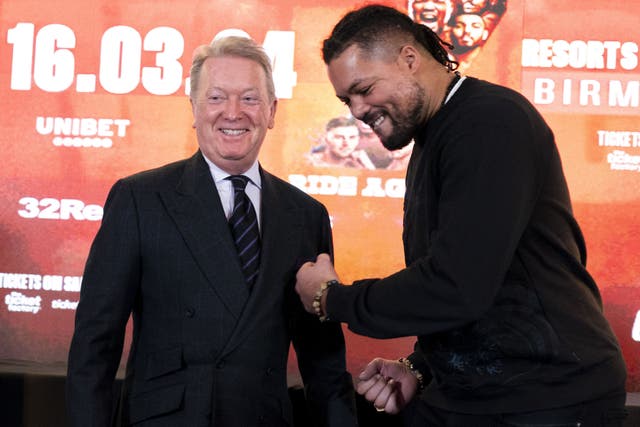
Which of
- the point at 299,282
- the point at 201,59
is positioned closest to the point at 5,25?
the point at 201,59

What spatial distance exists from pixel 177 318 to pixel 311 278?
0.33 meters

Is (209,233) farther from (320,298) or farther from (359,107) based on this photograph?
(359,107)

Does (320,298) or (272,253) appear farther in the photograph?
(272,253)

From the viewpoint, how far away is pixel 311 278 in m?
1.85

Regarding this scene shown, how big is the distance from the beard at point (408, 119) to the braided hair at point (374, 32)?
10 centimetres

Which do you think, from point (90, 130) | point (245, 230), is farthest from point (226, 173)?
point (90, 130)

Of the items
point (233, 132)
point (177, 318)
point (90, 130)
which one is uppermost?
point (90, 130)

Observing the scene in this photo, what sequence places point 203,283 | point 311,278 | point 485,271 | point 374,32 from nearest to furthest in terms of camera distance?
1. point 485,271
2. point 374,32
3. point 311,278
4. point 203,283

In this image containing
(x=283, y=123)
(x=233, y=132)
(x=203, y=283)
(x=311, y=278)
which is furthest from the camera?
(x=283, y=123)

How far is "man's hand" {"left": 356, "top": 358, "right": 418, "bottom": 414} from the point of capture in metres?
1.95

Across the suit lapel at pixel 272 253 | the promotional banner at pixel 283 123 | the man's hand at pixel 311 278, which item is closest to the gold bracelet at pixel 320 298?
the man's hand at pixel 311 278

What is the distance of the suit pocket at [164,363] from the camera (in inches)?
74.8

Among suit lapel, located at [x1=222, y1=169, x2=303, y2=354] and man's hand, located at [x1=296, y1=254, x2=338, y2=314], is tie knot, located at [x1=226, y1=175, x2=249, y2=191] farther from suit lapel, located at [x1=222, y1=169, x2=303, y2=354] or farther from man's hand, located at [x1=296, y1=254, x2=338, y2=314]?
man's hand, located at [x1=296, y1=254, x2=338, y2=314]

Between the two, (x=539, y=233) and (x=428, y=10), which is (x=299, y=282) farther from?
(x=428, y=10)
